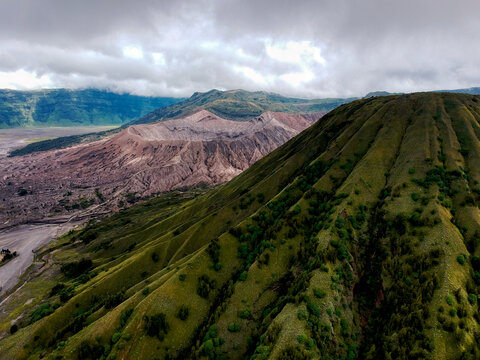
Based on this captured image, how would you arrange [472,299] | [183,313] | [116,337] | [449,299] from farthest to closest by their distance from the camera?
[183,313] → [116,337] → [472,299] → [449,299]

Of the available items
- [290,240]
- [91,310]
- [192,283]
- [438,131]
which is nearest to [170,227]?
[91,310]

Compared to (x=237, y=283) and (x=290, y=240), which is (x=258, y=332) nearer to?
(x=237, y=283)

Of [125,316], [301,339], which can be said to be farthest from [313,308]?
[125,316]

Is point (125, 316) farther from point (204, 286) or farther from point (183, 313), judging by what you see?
point (204, 286)

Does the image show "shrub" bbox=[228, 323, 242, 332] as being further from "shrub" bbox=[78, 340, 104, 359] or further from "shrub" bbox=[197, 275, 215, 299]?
"shrub" bbox=[78, 340, 104, 359]

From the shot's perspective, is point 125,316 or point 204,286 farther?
point 204,286

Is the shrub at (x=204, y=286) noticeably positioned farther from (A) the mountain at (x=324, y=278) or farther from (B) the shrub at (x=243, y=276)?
(B) the shrub at (x=243, y=276)

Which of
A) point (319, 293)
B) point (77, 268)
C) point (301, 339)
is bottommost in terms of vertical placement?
point (77, 268)
